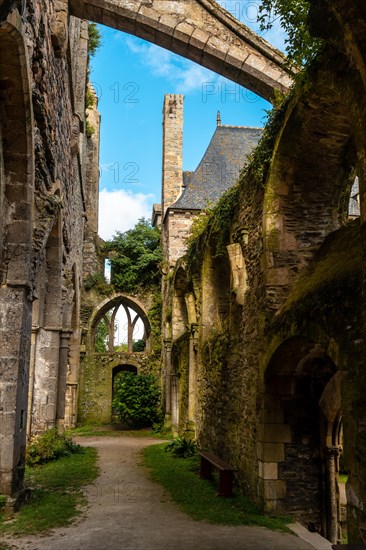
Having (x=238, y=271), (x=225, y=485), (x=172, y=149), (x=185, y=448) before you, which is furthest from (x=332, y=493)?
(x=172, y=149)

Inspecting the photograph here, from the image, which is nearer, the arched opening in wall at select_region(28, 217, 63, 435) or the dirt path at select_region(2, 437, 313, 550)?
the dirt path at select_region(2, 437, 313, 550)

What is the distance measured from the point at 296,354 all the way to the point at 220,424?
3.54m

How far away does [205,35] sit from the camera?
7562 mm

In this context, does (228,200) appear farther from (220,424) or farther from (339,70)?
(339,70)

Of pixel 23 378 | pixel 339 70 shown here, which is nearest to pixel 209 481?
pixel 23 378

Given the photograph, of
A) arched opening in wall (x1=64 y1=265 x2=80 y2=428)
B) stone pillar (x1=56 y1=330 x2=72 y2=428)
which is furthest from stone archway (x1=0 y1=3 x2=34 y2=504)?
arched opening in wall (x1=64 y1=265 x2=80 y2=428)

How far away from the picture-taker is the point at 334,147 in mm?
6363

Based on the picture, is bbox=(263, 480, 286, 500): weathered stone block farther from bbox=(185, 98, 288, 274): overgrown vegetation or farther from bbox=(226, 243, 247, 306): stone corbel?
bbox=(185, 98, 288, 274): overgrown vegetation

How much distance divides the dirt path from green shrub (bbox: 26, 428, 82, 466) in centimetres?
217

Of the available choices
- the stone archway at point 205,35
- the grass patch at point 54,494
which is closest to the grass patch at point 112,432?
the grass patch at point 54,494

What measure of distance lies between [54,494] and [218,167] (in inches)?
586

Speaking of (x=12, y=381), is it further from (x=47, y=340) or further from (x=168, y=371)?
(x=168, y=371)

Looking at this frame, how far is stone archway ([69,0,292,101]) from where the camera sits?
751cm

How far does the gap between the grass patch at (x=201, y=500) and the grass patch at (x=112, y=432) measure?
5973 millimetres
